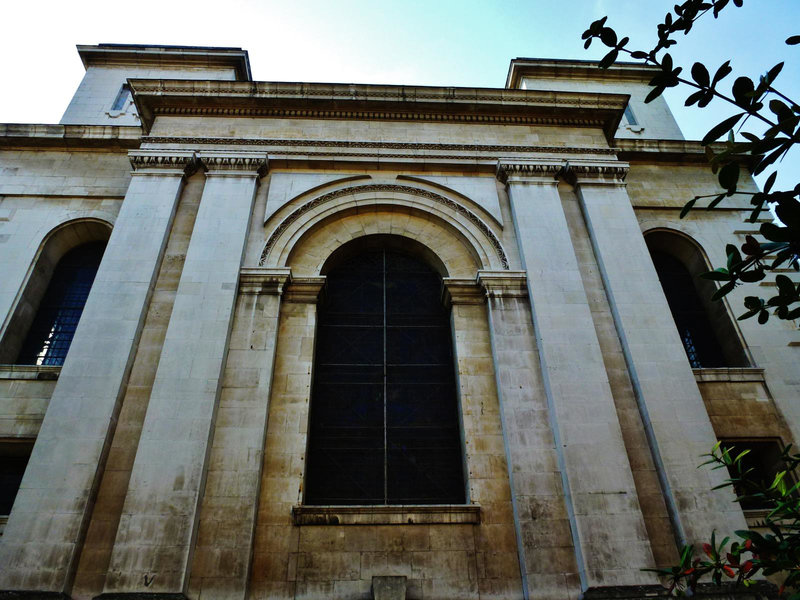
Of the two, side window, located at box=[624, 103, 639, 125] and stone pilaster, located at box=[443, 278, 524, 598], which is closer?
stone pilaster, located at box=[443, 278, 524, 598]

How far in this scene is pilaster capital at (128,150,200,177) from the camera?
49.9ft

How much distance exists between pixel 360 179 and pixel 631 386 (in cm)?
868

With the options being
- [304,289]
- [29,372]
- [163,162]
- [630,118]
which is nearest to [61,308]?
[29,372]

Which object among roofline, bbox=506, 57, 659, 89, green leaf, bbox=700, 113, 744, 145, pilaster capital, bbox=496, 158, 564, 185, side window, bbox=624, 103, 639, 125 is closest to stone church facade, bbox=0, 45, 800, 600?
pilaster capital, bbox=496, 158, 564, 185

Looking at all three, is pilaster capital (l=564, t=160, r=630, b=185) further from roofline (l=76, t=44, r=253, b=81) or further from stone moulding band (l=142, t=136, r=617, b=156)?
roofline (l=76, t=44, r=253, b=81)

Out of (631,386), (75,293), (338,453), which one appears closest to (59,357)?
(75,293)

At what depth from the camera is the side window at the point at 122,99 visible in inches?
816

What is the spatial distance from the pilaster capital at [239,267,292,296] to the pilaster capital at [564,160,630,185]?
8.23m

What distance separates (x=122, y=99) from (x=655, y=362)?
19885mm

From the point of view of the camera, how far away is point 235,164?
50.7 feet

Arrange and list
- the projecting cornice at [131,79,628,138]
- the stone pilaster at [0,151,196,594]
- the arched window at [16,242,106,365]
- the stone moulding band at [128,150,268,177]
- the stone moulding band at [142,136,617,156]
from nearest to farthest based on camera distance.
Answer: the stone pilaster at [0,151,196,594], the arched window at [16,242,106,365], the stone moulding band at [128,150,268,177], the stone moulding band at [142,136,617,156], the projecting cornice at [131,79,628,138]

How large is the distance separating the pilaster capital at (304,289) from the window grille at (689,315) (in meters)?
9.82

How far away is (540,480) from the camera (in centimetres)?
1113

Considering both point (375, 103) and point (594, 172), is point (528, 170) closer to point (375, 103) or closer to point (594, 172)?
point (594, 172)
